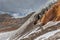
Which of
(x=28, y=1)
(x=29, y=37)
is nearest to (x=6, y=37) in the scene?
(x=29, y=37)

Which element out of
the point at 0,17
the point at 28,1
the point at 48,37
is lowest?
the point at 48,37

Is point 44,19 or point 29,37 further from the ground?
point 44,19

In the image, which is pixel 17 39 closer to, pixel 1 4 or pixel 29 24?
pixel 29 24

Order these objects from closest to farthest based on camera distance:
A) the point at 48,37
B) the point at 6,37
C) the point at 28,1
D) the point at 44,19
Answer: the point at 48,37 → the point at 6,37 → the point at 44,19 → the point at 28,1

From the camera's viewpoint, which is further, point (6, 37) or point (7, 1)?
point (7, 1)

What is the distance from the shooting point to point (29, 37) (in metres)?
1.39

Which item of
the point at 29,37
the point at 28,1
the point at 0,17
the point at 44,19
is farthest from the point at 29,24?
the point at 28,1

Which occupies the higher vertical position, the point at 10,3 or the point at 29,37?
the point at 10,3

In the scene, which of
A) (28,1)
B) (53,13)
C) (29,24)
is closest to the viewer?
(29,24)

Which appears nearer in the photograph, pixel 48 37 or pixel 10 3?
pixel 48 37

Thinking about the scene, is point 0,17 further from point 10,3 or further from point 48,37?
point 48,37

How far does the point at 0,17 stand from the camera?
239cm

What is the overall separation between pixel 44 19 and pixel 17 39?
1.88ft

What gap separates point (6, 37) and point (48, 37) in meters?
0.49
